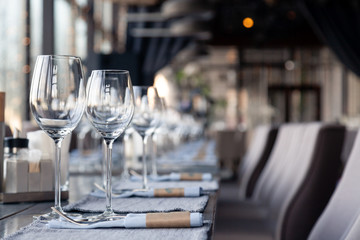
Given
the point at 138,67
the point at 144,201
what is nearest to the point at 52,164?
the point at 144,201

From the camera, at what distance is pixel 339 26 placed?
926cm

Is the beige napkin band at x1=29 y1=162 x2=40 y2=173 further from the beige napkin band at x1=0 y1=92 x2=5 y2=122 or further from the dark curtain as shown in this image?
the dark curtain

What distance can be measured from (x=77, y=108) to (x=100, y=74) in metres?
0.08

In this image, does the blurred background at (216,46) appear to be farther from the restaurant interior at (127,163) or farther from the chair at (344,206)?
the chair at (344,206)

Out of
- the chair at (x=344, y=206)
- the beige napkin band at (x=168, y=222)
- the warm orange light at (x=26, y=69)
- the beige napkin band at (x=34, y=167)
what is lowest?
the chair at (x=344, y=206)

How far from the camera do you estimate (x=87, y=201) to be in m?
1.13

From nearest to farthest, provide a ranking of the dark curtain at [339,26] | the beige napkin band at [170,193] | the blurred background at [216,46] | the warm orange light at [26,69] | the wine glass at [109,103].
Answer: the wine glass at [109,103] → the beige napkin band at [170,193] → the blurred background at [216,46] → the warm orange light at [26,69] → the dark curtain at [339,26]

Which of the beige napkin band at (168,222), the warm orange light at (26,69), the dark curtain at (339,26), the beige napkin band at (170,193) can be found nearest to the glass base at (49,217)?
the beige napkin band at (168,222)

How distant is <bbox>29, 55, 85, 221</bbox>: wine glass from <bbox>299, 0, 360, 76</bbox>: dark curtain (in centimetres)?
822

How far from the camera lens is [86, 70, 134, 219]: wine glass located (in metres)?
0.92

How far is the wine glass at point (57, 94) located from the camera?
2.88 ft

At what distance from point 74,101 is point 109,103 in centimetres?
6

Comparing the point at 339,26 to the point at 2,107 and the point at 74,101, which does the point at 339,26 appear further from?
the point at 74,101

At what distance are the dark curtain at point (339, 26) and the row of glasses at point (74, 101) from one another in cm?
818
